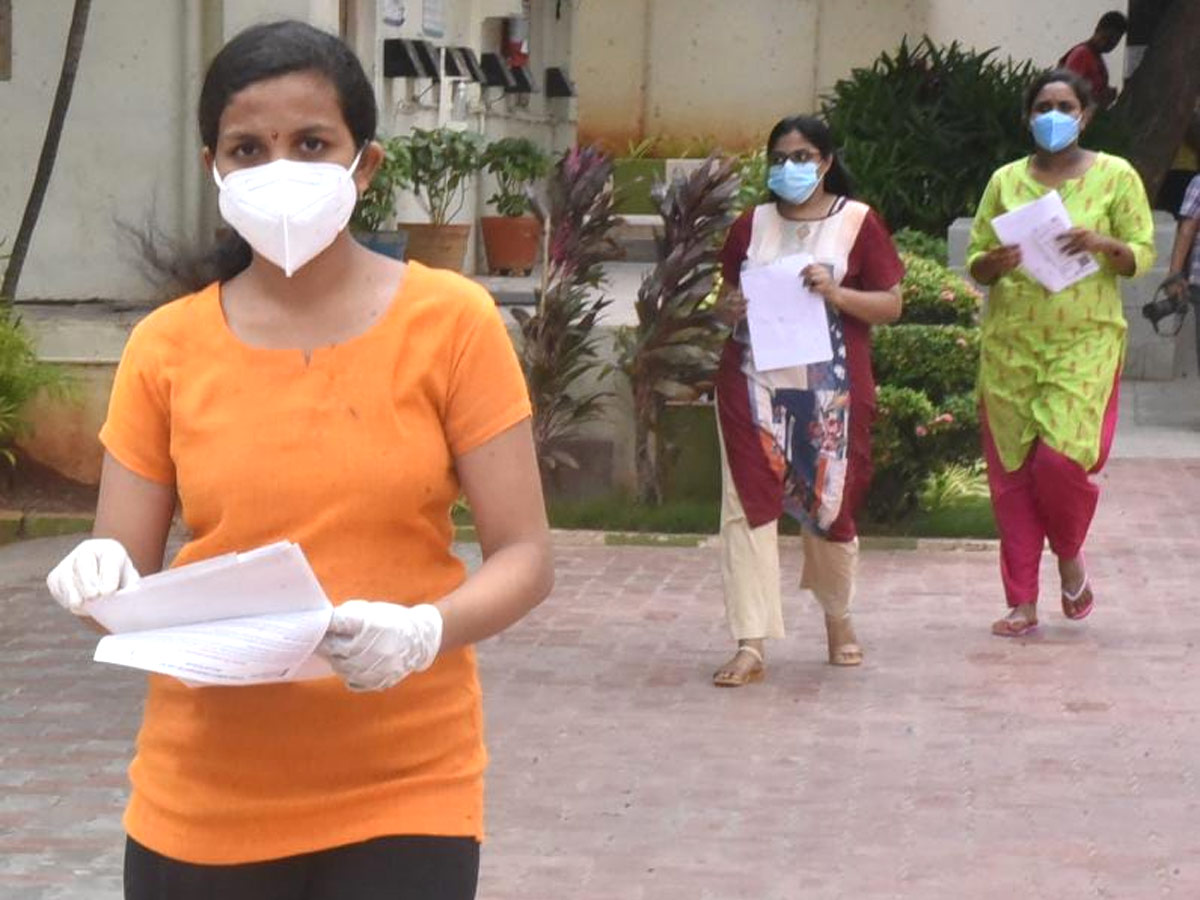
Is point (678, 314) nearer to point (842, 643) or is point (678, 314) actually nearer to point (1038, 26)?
point (842, 643)

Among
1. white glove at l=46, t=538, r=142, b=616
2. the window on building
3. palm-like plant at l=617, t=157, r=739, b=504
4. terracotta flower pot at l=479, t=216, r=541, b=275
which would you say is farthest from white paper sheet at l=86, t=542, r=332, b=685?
terracotta flower pot at l=479, t=216, r=541, b=275

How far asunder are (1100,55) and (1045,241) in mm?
10308

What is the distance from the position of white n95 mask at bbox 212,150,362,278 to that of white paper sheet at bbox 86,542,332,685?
43 cm

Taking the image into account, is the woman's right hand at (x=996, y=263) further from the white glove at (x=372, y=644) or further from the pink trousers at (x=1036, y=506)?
the white glove at (x=372, y=644)

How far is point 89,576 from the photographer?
283 cm

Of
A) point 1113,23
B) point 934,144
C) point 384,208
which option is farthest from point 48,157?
point 1113,23

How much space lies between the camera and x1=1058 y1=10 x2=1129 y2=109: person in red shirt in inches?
690

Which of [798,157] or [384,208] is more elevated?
[798,157]

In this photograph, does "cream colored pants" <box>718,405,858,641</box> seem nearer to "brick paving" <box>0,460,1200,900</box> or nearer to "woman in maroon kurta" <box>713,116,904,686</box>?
"woman in maroon kurta" <box>713,116,904,686</box>

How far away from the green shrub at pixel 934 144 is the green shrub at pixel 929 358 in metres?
5.94

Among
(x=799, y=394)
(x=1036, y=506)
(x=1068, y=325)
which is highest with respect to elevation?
(x=1068, y=325)

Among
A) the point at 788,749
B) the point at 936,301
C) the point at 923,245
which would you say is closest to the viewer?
the point at 788,749

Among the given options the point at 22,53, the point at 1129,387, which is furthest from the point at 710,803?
the point at 1129,387

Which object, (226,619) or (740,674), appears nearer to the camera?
(226,619)
